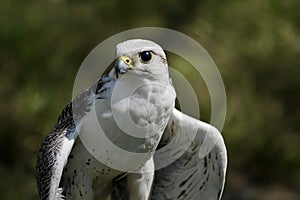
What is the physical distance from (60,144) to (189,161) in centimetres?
61

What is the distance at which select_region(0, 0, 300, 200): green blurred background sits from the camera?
18.1ft

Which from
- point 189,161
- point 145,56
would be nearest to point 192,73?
point 189,161

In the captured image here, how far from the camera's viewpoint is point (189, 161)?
3.13 metres

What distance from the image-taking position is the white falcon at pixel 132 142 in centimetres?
269

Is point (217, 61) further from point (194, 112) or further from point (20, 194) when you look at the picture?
point (194, 112)

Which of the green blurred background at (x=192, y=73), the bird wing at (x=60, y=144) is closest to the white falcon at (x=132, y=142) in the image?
the bird wing at (x=60, y=144)

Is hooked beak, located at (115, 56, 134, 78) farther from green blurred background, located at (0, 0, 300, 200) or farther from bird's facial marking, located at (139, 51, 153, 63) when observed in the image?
green blurred background, located at (0, 0, 300, 200)

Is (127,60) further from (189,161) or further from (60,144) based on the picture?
(189,161)

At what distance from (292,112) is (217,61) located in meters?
0.85

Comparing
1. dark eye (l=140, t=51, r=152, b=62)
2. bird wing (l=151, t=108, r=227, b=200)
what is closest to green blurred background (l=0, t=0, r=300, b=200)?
bird wing (l=151, t=108, r=227, b=200)

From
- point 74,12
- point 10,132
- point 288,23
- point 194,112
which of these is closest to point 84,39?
point 74,12

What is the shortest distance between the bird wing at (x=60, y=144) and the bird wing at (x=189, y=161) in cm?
Result: 31

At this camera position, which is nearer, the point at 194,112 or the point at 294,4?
A: the point at 194,112

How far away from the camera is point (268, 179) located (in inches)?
252
